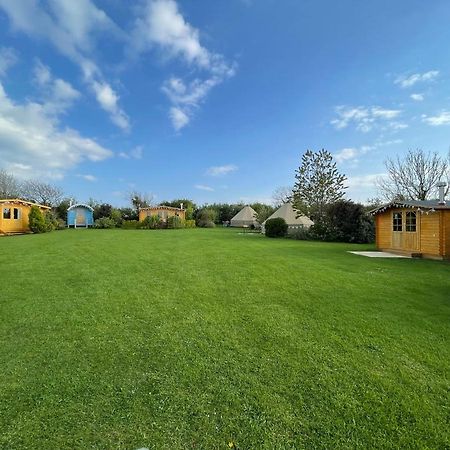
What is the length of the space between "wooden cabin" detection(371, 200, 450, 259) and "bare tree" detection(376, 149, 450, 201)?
13589 millimetres

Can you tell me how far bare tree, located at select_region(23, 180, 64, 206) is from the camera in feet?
125

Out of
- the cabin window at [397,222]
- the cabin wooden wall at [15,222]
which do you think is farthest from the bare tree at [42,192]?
the cabin window at [397,222]

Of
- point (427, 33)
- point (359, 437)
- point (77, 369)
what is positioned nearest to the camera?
point (359, 437)

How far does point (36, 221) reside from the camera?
21.2 m

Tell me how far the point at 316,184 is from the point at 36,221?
73.2ft

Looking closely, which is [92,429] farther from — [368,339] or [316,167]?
[316,167]

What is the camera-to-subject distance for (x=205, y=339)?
3584 millimetres

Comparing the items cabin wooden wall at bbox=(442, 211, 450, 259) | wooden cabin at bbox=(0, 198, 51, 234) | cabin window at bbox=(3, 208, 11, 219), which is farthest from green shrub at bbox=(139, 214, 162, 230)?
cabin wooden wall at bbox=(442, 211, 450, 259)

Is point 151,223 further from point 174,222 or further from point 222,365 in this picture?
point 222,365

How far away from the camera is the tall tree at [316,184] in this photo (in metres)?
23.6

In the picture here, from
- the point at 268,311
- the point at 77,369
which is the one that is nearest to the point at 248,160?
the point at 268,311

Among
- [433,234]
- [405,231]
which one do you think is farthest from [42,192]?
[433,234]

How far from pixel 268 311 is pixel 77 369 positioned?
2760 mm

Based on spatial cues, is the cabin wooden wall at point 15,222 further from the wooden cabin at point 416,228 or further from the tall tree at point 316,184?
the wooden cabin at point 416,228
